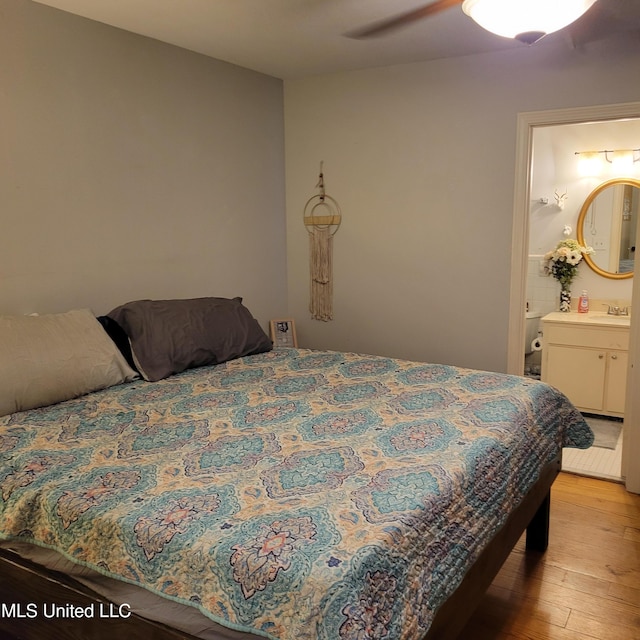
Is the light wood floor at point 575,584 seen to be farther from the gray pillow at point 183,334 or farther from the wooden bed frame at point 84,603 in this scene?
the gray pillow at point 183,334

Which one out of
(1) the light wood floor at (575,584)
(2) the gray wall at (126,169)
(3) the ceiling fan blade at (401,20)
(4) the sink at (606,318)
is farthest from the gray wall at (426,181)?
(4) the sink at (606,318)

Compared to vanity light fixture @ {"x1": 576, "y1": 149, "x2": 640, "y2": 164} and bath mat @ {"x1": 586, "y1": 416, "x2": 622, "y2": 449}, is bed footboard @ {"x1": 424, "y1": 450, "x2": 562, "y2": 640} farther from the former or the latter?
vanity light fixture @ {"x1": 576, "y1": 149, "x2": 640, "y2": 164}

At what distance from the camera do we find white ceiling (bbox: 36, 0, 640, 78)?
254 cm

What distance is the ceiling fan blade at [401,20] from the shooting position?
2502 millimetres

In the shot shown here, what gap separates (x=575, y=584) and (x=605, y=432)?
1987mm

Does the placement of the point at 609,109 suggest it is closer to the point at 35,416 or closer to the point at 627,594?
the point at 627,594

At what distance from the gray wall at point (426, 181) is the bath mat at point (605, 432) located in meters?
1.08

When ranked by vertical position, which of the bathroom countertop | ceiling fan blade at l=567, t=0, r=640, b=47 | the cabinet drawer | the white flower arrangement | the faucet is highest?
ceiling fan blade at l=567, t=0, r=640, b=47

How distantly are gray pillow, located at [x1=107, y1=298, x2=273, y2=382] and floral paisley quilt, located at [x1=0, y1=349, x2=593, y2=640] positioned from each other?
0.67 ft

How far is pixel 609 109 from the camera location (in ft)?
9.86

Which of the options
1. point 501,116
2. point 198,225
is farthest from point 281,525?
point 501,116

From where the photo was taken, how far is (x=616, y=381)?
4230mm

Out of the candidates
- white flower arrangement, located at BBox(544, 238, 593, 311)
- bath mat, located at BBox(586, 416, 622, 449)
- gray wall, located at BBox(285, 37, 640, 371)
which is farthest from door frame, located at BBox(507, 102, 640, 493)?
white flower arrangement, located at BBox(544, 238, 593, 311)

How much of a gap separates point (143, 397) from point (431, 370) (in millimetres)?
1261
